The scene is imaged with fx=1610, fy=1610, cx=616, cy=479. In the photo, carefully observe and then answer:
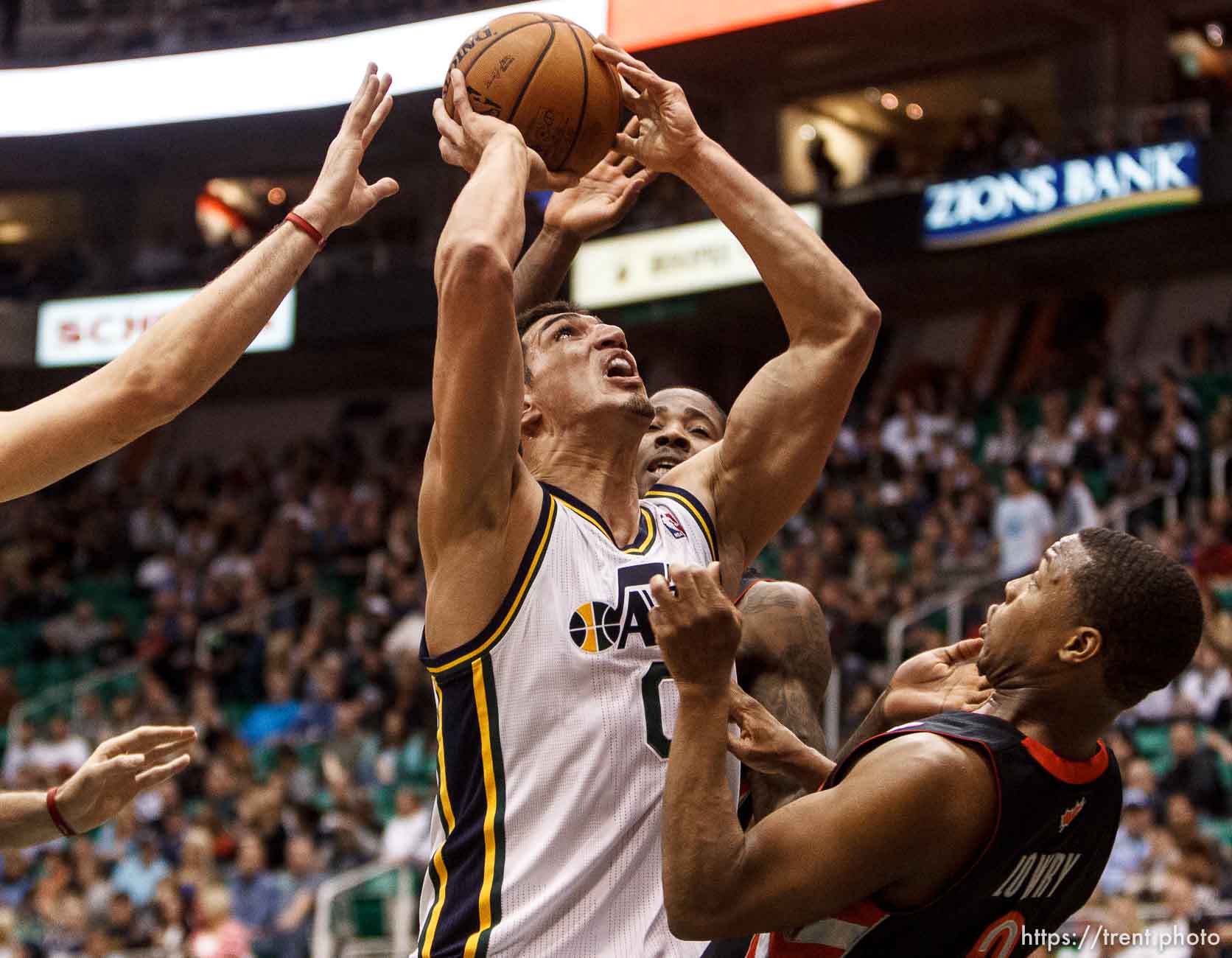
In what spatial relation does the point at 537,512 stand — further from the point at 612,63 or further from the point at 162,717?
the point at 162,717

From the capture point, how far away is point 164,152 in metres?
22.1

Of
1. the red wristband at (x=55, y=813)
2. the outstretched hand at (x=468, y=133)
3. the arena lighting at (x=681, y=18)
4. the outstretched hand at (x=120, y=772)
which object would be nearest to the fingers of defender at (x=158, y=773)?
the outstretched hand at (x=120, y=772)

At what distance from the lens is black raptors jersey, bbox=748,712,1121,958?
2.61 meters

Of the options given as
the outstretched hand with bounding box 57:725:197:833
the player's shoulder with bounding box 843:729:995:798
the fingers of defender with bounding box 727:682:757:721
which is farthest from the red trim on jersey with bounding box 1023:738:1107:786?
the outstretched hand with bounding box 57:725:197:833

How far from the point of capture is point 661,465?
13.9 ft

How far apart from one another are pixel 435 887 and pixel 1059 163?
13.3 m

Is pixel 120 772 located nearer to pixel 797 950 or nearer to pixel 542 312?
pixel 542 312

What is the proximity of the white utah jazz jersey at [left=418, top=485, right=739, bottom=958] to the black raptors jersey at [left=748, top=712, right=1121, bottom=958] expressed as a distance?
1.07 feet

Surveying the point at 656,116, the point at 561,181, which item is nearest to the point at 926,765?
the point at 656,116

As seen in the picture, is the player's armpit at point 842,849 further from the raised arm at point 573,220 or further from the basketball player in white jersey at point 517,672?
the raised arm at point 573,220

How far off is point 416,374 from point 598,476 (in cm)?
1847

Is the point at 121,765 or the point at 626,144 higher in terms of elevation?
the point at 626,144

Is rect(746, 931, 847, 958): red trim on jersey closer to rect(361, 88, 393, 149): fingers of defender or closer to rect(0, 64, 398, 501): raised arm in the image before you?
rect(0, 64, 398, 501): raised arm

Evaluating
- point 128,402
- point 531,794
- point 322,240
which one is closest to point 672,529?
point 531,794
